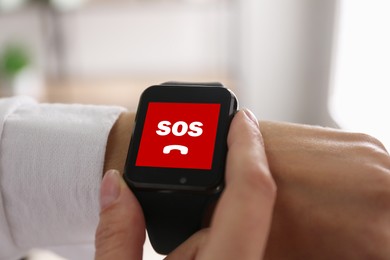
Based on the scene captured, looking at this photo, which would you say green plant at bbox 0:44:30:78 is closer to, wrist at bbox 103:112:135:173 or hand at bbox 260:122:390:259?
wrist at bbox 103:112:135:173

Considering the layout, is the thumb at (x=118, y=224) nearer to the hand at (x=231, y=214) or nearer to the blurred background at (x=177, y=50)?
the hand at (x=231, y=214)

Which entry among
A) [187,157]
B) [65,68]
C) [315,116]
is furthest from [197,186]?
[65,68]

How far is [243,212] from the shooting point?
1.55 ft

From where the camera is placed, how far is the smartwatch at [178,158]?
610 mm

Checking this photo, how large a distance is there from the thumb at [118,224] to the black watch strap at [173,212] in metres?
0.03

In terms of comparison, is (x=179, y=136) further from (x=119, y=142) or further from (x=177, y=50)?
(x=177, y=50)

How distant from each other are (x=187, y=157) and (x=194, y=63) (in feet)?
9.04

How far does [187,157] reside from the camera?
24.8 inches

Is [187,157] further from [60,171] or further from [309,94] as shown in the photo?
[309,94]

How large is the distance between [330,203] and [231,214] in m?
0.23

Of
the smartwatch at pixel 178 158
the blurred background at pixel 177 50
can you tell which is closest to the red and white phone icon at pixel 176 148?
the smartwatch at pixel 178 158

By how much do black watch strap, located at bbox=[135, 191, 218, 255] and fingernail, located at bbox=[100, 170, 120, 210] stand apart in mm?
40

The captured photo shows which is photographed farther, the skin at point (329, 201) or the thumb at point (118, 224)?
the skin at point (329, 201)

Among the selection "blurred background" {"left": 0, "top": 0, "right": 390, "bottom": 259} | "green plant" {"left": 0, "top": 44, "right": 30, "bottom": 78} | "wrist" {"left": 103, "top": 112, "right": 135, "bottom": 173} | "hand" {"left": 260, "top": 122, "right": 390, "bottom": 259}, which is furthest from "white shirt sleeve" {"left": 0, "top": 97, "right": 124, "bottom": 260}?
"green plant" {"left": 0, "top": 44, "right": 30, "bottom": 78}
